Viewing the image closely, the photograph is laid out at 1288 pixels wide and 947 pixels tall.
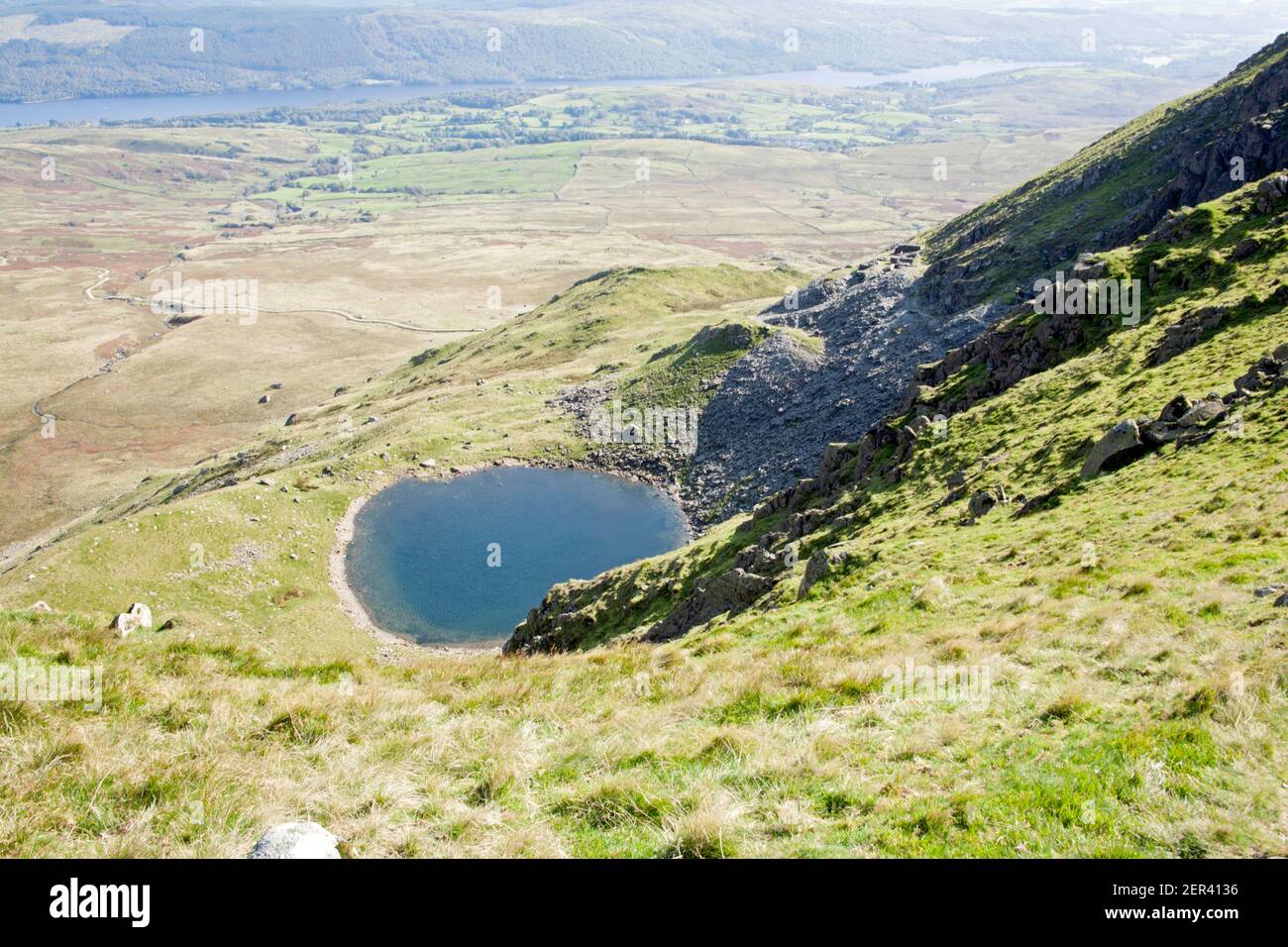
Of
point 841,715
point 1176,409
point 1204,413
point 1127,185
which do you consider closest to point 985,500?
point 1176,409

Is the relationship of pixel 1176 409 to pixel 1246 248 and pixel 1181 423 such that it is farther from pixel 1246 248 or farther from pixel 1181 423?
pixel 1246 248

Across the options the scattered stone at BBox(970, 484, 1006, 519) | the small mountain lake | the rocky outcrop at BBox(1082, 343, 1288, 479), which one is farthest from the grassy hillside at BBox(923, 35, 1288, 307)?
the scattered stone at BBox(970, 484, 1006, 519)

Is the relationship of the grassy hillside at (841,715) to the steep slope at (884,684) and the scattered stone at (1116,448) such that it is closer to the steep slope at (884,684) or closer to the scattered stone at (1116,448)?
the steep slope at (884,684)

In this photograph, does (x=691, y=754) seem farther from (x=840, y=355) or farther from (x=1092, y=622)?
(x=840, y=355)

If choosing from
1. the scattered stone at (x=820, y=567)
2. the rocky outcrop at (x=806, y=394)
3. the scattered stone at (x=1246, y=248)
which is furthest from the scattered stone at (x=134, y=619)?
the scattered stone at (x=1246, y=248)

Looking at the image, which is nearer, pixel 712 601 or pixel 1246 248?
pixel 712 601

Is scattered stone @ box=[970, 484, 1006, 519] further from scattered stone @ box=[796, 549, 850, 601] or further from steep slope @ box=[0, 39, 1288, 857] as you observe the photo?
scattered stone @ box=[796, 549, 850, 601]
